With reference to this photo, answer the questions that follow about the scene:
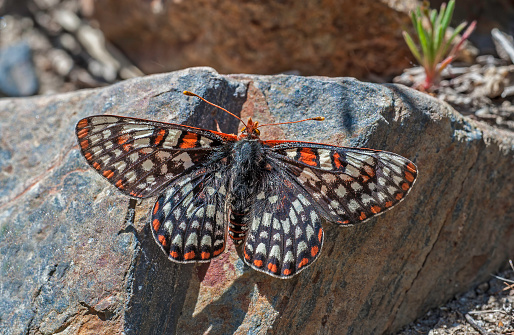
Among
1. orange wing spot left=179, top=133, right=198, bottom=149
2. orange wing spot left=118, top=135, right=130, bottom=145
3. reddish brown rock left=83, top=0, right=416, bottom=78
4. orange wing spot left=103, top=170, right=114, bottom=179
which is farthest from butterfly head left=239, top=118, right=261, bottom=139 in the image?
reddish brown rock left=83, top=0, right=416, bottom=78

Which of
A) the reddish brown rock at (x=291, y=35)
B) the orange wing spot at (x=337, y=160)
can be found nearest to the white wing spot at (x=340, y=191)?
the orange wing spot at (x=337, y=160)

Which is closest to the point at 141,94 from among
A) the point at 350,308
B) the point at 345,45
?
the point at 350,308

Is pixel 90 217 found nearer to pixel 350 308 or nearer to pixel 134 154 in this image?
pixel 134 154

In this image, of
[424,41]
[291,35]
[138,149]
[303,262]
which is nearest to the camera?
[303,262]

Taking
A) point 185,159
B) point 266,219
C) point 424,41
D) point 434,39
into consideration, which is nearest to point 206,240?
point 266,219

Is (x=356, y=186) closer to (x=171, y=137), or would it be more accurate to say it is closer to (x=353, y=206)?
(x=353, y=206)

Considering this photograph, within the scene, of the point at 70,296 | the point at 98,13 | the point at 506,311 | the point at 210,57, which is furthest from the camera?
the point at 98,13

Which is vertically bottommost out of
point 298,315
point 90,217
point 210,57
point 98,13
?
point 298,315
